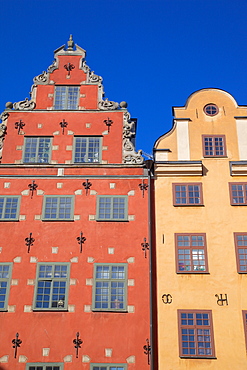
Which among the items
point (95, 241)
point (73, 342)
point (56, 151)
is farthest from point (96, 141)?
point (73, 342)

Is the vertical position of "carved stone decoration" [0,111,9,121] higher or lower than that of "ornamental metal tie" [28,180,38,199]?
higher

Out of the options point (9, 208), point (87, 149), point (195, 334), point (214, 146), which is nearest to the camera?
point (195, 334)

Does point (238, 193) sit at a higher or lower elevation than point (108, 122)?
lower

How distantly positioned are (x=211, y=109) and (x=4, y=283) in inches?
485

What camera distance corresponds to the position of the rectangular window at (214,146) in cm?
2244

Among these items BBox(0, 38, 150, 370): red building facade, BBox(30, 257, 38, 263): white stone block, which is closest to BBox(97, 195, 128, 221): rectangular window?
BBox(0, 38, 150, 370): red building facade

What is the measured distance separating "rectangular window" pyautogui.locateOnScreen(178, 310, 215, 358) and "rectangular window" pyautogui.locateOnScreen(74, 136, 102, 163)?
7.88 metres

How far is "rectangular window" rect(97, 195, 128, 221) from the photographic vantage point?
68.8ft

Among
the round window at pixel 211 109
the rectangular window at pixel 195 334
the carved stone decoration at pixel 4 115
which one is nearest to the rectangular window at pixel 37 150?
the carved stone decoration at pixel 4 115

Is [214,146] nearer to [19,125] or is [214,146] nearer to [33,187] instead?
[33,187]

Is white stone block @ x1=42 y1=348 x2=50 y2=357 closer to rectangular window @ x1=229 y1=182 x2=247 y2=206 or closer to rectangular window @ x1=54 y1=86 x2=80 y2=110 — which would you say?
rectangular window @ x1=229 y1=182 x2=247 y2=206

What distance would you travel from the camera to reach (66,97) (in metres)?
24.0

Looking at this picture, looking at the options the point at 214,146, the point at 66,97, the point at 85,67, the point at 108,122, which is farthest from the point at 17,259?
the point at 85,67

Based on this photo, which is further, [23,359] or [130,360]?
[23,359]
